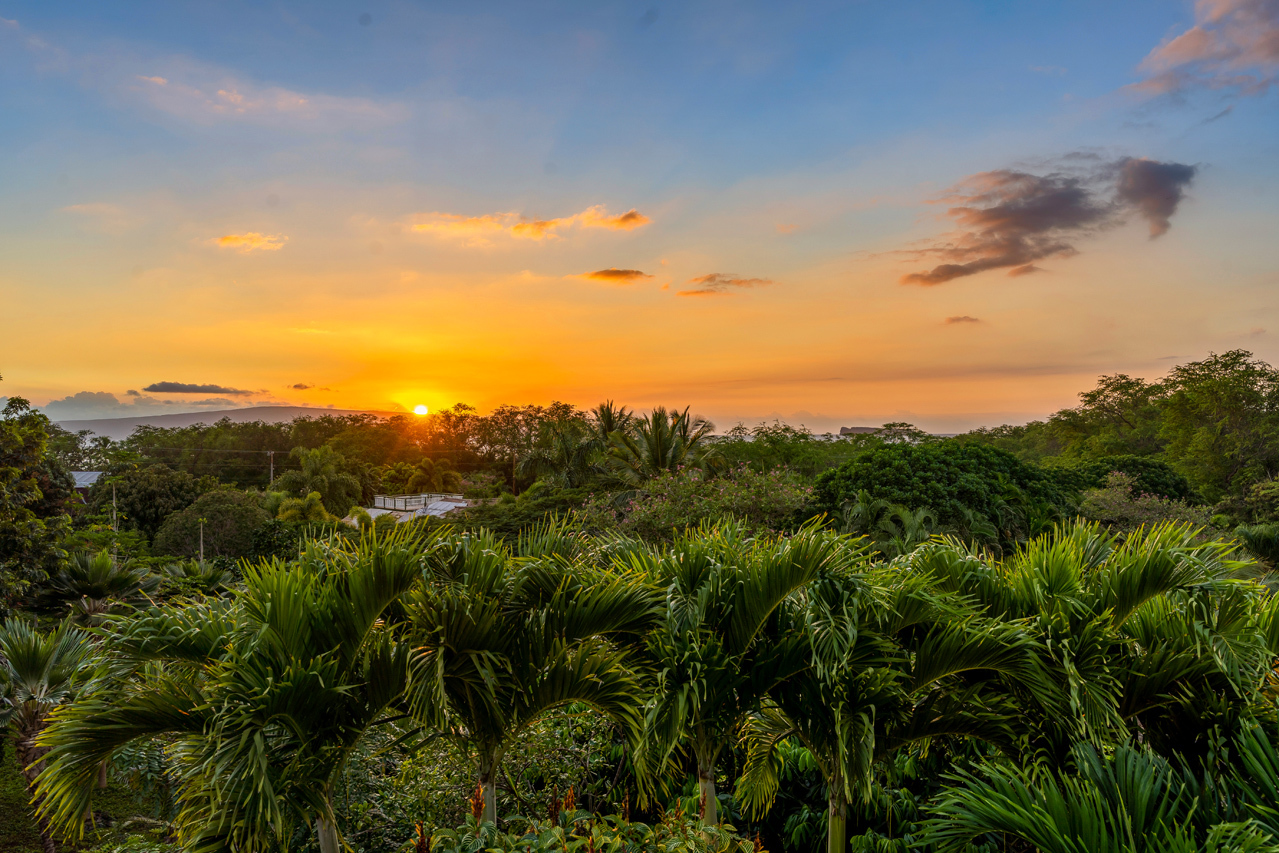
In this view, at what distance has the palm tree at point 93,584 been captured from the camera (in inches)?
443

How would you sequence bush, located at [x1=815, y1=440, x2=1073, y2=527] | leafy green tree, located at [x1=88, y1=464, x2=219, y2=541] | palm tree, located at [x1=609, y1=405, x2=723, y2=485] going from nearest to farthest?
bush, located at [x1=815, y1=440, x2=1073, y2=527]
palm tree, located at [x1=609, y1=405, x2=723, y2=485]
leafy green tree, located at [x1=88, y1=464, x2=219, y2=541]

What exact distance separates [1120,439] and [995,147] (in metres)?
32.0

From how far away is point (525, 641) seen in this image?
3643 millimetres

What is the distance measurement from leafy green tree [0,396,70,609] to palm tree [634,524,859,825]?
10886 millimetres

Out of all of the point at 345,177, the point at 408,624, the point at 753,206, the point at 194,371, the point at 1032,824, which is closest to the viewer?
the point at 1032,824

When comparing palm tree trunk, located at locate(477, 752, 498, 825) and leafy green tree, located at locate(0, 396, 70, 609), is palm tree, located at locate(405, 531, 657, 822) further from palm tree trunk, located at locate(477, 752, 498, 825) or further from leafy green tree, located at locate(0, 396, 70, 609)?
leafy green tree, located at locate(0, 396, 70, 609)

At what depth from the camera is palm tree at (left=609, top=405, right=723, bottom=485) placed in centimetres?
2514

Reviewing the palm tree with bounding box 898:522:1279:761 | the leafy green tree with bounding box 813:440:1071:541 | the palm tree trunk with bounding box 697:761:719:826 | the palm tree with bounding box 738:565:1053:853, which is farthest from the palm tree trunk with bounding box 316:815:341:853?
the leafy green tree with bounding box 813:440:1071:541

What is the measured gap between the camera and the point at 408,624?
356 cm

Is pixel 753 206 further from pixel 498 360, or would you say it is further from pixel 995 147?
pixel 498 360

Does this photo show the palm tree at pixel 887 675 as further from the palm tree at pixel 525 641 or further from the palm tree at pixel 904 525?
the palm tree at pixel 904 525

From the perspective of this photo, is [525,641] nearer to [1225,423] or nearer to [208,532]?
[208,532]

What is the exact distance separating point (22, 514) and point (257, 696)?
10.7 m

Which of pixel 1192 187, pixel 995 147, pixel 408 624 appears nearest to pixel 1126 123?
pixel 995 147
